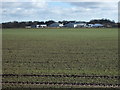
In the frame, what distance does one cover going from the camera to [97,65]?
49.0 ft

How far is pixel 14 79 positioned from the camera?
11305mm

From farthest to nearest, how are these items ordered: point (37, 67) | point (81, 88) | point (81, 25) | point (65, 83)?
point (81, 25) → point (37, 67) → point (65, 83) → point (81, 88)

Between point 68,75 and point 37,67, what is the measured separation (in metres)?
A: 2.66

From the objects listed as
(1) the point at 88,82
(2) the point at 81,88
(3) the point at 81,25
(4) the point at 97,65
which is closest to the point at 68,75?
(1) the point at 88,82

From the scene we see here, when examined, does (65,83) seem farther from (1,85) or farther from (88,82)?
(1,85)


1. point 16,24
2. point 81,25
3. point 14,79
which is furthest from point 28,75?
point 81,25

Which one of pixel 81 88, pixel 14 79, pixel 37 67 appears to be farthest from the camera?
pixel 37 67

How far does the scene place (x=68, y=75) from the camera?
11961mm

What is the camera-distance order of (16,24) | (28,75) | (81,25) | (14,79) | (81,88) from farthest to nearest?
(81,25) < (16,24) < (28,75) < (14,79) < (81,88)

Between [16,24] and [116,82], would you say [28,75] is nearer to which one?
[116,82]

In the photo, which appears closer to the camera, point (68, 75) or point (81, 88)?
point (81, 88)

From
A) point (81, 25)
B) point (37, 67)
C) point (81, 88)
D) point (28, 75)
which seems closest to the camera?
point (81, 88)

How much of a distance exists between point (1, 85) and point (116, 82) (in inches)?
156

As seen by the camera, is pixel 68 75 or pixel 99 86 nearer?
→ pixel 99 86
